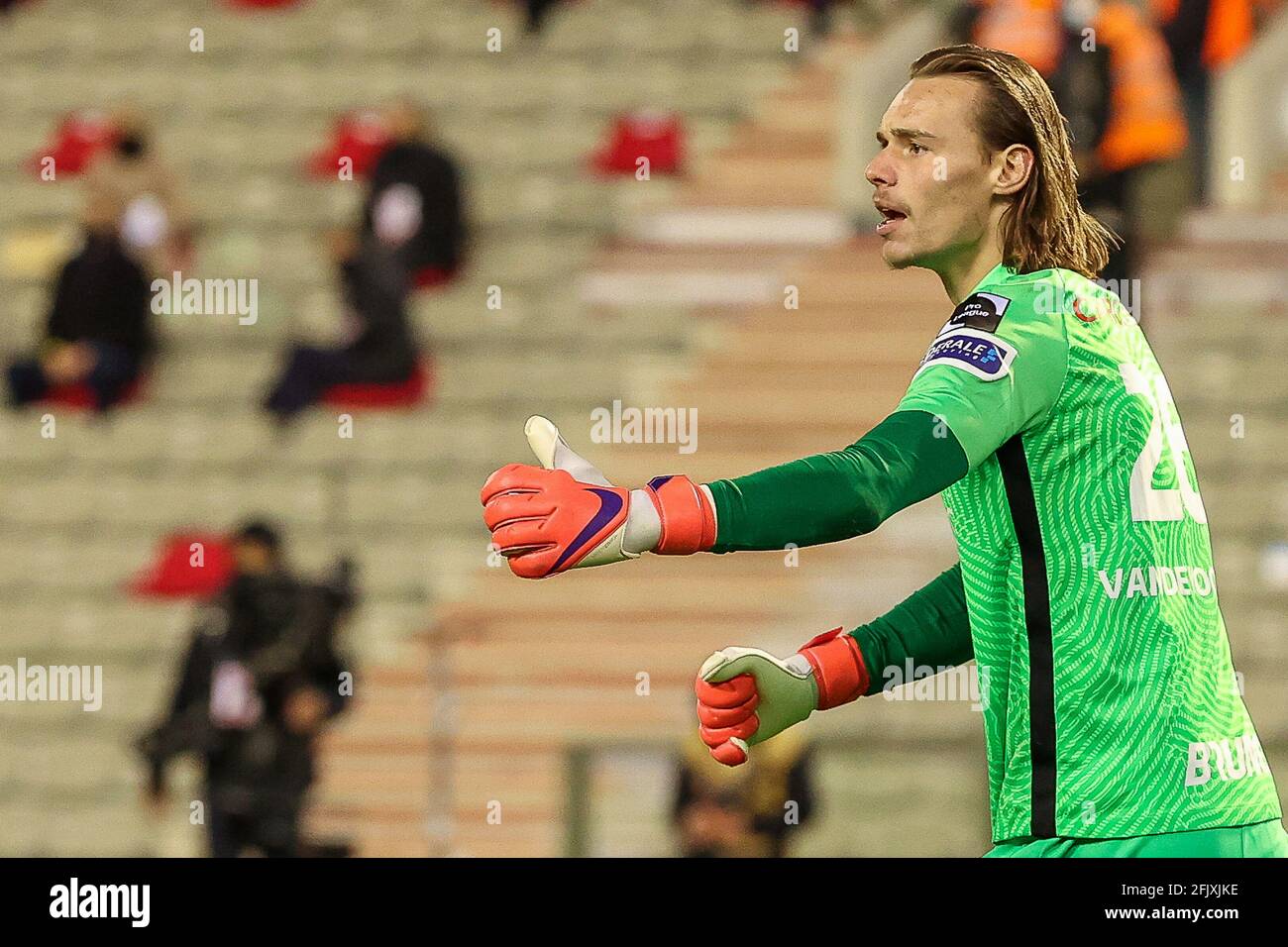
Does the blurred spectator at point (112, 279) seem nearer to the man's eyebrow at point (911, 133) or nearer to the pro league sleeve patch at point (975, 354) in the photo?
the man's eyebrow at point (911, 133)

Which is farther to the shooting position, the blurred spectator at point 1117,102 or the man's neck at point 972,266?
the blurred spectator at point 1117,102

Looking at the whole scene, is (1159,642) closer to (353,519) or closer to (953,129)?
(953,129)

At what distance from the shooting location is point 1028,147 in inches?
99.6

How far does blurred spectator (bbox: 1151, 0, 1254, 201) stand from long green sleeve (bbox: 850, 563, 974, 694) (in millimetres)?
5899

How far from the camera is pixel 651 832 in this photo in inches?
296

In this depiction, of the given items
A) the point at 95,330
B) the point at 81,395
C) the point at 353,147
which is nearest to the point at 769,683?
the point at 95,330

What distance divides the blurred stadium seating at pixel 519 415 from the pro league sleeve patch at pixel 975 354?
5.28 metres

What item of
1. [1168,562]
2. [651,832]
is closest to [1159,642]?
[1168,562]

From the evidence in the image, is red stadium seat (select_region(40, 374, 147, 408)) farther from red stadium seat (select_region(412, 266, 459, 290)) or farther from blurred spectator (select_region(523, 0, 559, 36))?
blurred spectator (select_region(523, 0, 559, 36))

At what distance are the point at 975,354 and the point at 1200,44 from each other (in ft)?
21.6

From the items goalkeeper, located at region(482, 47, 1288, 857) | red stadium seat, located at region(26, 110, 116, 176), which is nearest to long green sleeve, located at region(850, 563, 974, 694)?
goalkeeper, located at region(482, 47, 1288, 857)

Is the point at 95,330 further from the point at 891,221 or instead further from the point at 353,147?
the point at 891,221

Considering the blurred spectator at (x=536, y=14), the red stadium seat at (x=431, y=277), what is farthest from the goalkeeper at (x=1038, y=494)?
the blurred spectator at (x=536, y=14)

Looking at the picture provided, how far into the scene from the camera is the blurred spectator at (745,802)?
22.5 ft
